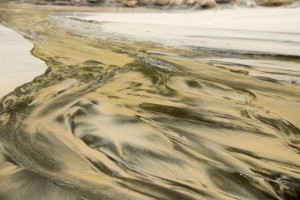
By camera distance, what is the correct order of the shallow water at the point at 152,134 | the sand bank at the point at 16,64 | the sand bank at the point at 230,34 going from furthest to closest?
1. the sand bank at the point at 230,34
2. the sand bank at the point at 16,64
3. the shallow water at the point at 152,134

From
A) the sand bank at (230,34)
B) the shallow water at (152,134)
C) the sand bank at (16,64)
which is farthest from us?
the sand bank at (230,34)

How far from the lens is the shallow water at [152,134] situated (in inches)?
57.6

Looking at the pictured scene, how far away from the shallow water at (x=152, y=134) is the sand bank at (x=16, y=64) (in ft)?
0.49

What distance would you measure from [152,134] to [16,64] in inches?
83.9

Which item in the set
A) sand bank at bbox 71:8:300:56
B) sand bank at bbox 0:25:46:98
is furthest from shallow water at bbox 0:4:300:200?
sand bank at bbox 71:8:300:56

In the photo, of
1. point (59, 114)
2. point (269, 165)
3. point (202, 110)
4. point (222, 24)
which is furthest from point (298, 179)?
point (222, 24)

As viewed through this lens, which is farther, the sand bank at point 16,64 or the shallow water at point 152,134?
the sand bank at point 16,64

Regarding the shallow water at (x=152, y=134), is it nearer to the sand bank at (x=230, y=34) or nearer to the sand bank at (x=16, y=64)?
the sand bank at (x=16, y=64)

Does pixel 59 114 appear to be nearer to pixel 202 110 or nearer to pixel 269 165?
pixel 202 110

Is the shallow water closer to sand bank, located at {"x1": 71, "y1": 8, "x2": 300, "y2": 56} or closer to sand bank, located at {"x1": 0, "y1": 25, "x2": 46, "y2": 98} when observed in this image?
sand bank, located at {"x1": 0, "y1": 25, "x2": 46, "y2": 98}

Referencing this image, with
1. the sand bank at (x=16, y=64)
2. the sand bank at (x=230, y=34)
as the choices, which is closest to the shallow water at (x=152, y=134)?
the sand bank at (x=16, y=64)

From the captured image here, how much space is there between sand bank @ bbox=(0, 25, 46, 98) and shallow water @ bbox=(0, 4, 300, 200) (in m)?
0.15

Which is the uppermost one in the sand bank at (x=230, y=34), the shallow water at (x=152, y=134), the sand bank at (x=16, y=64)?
the sand bank at (x=230, y=34)

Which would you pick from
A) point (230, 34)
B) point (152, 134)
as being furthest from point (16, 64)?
point (230, 34)
